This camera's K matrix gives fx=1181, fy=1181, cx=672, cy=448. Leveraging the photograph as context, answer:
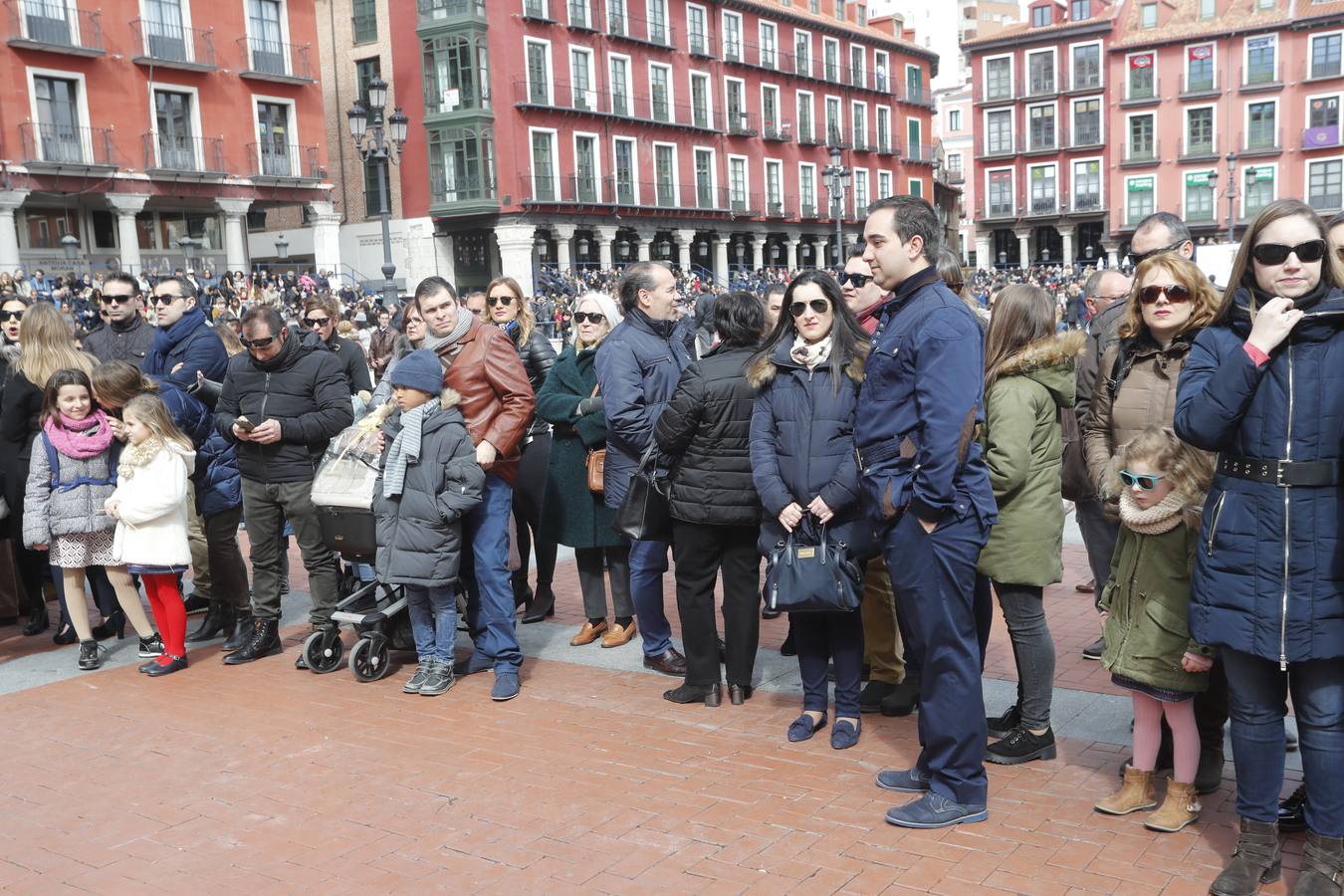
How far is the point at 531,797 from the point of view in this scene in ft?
14.7

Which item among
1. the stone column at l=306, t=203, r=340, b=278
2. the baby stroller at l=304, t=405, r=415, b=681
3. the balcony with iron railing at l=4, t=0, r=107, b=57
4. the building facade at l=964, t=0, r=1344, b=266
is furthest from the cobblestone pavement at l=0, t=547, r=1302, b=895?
the building facade at l=964, t=0, r=1344, b=266

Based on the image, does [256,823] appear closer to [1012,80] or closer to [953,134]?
[1012,80]

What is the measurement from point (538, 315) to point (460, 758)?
22.8 m

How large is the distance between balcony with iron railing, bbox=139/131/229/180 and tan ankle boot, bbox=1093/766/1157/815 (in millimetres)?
32629

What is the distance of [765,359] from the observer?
4.82 m

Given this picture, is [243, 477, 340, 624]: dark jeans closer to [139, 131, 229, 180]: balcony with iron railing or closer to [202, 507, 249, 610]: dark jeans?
[202, 507, 249, 610]: dark jeans

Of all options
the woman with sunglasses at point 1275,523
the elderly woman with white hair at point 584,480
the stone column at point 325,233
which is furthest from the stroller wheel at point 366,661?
the stone column at point 325,233

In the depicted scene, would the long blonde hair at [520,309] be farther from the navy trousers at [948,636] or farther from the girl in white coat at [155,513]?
the navy trousers at [948,636]

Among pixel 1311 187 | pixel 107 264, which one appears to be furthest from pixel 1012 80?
pixel 107 264

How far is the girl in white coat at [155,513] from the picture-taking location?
6.38 m

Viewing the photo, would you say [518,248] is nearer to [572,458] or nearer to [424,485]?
[572,458]

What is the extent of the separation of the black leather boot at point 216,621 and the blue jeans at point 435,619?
1.84m

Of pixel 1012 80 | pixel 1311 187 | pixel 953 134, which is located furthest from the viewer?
pixel 953 134

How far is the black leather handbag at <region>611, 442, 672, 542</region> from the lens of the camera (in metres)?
5.49
